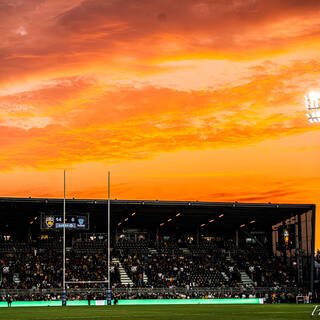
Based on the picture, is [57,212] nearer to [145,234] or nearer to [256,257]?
[145,234]

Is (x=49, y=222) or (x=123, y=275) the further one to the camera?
(x=123, y=275)

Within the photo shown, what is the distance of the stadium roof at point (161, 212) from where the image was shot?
80.1 metres

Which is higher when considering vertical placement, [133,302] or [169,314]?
[169,314]

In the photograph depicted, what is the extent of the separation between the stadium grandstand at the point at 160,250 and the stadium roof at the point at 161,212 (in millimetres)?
137

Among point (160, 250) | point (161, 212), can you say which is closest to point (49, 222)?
point (161, 212)

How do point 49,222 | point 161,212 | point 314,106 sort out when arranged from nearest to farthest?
point 314,106 → point 49,222 → point 161,212

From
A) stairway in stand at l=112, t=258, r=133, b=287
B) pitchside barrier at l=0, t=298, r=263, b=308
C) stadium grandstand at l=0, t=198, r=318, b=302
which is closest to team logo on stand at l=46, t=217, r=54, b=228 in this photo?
stadium grandstand at l=0, t=198, r=318, b=302

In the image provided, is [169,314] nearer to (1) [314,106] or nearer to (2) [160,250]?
(1) [314,106]

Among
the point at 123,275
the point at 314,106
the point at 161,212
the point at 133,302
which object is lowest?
the point at 133,302

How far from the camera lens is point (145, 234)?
96.7 meters

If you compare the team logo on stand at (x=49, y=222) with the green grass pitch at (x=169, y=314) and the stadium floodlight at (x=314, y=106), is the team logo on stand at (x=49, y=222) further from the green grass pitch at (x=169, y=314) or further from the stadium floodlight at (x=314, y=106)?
the stadium floodlight at (x=314, y=106)

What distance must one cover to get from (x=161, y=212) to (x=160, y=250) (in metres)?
6.42

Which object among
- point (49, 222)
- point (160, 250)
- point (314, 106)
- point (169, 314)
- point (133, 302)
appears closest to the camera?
point (314, 106)

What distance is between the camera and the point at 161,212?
87750 millimetres
